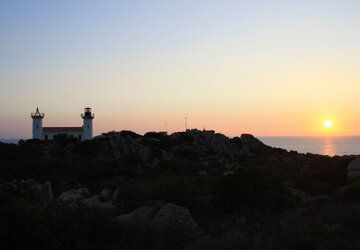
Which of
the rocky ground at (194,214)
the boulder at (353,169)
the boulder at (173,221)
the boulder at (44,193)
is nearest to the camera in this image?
the rocky ground at (194,214)

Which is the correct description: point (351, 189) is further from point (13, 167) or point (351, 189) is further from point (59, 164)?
point (59, 164)

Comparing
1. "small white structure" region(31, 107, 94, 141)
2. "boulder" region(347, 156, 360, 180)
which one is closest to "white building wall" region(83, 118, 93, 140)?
"small white structure" region(31, 107, 94, 141)

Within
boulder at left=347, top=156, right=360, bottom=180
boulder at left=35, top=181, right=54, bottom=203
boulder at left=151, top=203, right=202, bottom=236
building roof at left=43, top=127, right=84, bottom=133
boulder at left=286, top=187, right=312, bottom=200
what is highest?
building roof at left=43, top=127, right=84, bottom=133

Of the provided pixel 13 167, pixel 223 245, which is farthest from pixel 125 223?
pixel 13 167

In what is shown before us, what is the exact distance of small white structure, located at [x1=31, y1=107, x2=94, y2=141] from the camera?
61.2m

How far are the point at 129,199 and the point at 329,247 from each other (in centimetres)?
583

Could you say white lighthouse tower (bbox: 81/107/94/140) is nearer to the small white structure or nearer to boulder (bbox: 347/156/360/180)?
the small white structure

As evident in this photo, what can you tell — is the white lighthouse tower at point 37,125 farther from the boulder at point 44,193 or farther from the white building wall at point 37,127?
the boulder at point 44,193

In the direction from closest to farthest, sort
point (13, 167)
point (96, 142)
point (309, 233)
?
point (309, 233) < point (13, 167) < point (96, 142)

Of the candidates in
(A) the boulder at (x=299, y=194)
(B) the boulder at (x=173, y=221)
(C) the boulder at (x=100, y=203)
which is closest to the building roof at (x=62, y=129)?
(C) the boulder at (x=100, y=203)

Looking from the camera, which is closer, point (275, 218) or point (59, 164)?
point (275, 218)

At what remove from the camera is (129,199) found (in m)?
10.1

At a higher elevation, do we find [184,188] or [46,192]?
[184,188]

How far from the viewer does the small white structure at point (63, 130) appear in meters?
61.2
